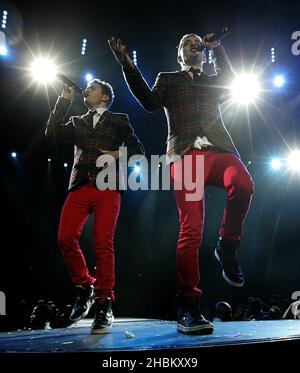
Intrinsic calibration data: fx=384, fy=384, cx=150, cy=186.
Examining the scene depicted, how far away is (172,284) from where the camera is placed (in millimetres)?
12195

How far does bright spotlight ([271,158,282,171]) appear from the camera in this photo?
10.6 m

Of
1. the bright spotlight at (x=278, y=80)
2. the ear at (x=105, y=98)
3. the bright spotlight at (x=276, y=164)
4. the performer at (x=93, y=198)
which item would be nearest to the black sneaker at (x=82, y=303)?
the performer at (x=93, y=198)

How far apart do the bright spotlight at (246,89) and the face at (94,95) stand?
4.98 meters

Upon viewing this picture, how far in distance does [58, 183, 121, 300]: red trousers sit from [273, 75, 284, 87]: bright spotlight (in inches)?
242

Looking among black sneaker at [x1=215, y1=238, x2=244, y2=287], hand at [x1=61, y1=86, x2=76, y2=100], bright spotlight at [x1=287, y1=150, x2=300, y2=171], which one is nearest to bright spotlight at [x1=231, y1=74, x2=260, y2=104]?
bright spotlight at [x1=287, y1=150, x2=300, y2=171]

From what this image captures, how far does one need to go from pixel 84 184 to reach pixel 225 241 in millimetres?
1107

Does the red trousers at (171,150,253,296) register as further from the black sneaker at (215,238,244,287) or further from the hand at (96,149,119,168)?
the hand at (96,149,119,168)

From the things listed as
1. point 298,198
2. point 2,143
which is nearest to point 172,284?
point 298,198

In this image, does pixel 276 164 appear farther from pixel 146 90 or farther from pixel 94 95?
pixel 146 90

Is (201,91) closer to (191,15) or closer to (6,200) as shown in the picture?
(191,15)

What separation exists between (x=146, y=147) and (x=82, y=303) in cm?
819

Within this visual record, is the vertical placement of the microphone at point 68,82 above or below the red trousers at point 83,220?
above

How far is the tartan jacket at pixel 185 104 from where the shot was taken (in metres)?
2.52

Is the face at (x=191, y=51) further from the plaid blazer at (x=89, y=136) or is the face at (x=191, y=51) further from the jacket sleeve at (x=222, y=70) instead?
the plaid blazer at (x=89, y=136)
